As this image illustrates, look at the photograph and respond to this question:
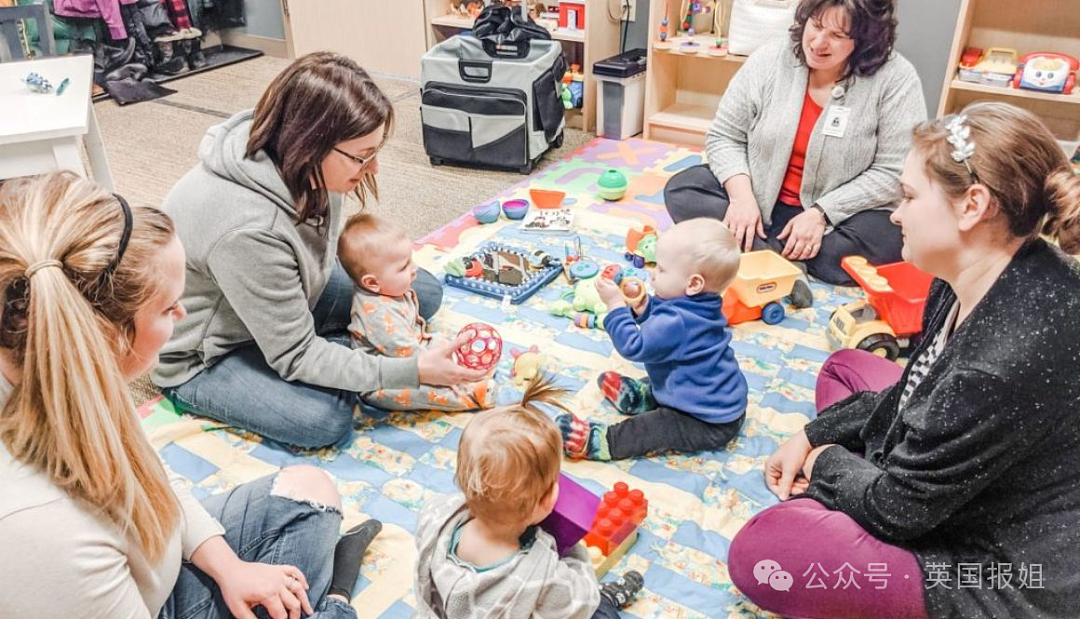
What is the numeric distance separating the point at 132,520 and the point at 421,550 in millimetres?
415

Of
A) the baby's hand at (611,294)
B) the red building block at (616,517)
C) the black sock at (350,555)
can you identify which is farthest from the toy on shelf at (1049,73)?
the black sock at (350,555)

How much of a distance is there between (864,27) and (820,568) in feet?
5.27

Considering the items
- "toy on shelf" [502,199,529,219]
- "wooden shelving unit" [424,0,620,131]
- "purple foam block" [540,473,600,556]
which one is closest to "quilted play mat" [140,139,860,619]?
"purple foam block" [540,473,600,556]

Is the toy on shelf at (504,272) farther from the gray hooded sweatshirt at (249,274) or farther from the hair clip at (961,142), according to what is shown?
the hair clip at (961,142)

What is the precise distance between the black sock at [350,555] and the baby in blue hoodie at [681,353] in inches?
18.1

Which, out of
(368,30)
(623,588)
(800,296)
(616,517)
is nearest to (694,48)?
(800,296)

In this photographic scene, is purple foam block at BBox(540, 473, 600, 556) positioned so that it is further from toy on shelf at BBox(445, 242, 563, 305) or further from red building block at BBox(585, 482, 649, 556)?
toy on shelf at BBox(445, 242, 563, 305)

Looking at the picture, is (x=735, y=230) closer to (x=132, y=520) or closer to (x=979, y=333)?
(x=979, y=333)

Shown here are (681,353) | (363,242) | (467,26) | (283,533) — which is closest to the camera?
(283,533)

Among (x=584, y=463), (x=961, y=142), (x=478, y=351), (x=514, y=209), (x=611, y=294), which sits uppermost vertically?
(x=961, y=142)

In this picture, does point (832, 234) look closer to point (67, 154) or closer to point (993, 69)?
point (993, 69)

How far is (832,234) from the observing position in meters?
2.44

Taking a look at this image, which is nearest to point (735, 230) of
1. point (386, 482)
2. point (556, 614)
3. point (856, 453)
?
point (856, 453)

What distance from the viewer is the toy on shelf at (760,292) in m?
2.21
